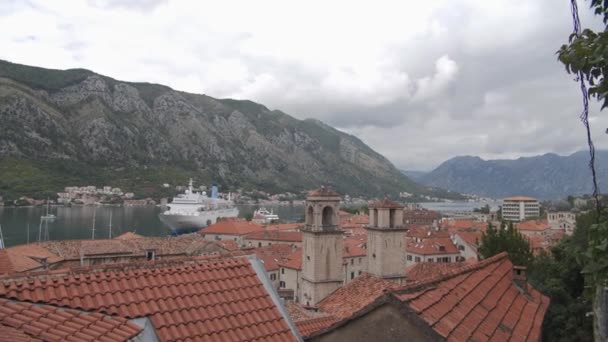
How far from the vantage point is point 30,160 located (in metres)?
154

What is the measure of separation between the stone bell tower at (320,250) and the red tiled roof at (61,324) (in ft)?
69.5

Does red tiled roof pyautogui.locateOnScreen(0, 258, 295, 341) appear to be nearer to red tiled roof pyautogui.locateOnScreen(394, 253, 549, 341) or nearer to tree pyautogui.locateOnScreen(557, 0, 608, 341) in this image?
red tiled roof pyautogui.locateOnScreen(394, 253, 549, 341)

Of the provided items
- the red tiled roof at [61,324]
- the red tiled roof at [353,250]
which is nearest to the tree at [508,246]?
the red tiled roof at [353,250]

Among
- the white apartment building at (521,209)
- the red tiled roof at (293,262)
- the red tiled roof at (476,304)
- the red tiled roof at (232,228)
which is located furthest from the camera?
the white apartment building at (521,209)

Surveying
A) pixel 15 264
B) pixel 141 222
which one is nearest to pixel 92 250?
pixel 15 264

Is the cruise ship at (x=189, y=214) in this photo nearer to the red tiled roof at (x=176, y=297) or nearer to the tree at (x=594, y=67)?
the red tiled roof at (x=176, y=297)

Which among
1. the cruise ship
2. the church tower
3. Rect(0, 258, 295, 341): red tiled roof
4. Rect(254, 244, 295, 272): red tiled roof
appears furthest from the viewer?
the cruise ship

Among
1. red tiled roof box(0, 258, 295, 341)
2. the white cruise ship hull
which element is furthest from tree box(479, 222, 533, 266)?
the white cruise ship hull

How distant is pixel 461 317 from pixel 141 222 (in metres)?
114

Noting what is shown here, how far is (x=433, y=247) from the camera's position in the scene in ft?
163

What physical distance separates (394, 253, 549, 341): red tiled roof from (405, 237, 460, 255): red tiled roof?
38.8 m

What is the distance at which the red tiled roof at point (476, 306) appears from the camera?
633 cm

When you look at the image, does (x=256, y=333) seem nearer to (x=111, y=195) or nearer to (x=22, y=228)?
(x=22, y=228)

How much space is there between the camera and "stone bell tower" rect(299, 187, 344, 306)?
25.4 metres
